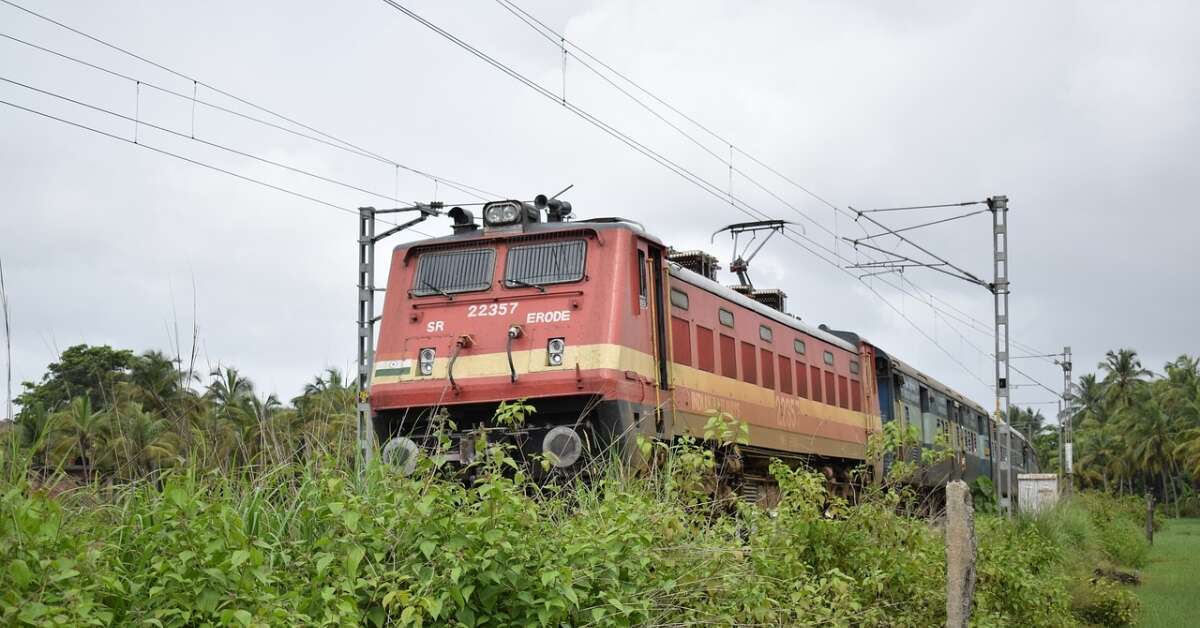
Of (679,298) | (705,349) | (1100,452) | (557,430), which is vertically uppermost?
(679,298)

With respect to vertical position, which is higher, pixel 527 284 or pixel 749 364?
pixel 527 284

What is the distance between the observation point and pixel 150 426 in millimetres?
6188

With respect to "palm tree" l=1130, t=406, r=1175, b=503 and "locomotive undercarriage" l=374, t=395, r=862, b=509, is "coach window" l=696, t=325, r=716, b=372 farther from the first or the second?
"palm tree" l=1130, t=406, r=1175, b=503

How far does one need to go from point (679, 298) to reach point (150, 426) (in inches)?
316

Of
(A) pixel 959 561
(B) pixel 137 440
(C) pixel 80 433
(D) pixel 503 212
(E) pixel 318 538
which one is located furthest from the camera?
(D) pixel 503 212

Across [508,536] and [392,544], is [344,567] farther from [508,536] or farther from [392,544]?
[508,536]

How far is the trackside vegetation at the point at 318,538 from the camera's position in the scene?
4.59m

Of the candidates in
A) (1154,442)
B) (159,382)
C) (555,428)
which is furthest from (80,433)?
(1154,442)

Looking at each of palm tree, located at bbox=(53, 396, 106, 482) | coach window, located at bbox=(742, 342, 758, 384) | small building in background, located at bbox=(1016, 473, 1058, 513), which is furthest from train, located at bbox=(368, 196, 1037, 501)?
small building in background, located at bbox=(1016, 473, 1058, 513)

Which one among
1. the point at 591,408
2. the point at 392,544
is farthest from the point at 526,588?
the point at 591,408

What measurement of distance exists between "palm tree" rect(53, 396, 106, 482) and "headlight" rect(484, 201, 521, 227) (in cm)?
690

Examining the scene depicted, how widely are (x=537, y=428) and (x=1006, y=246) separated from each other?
1820cm

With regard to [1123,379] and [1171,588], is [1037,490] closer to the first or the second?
[1171,588]

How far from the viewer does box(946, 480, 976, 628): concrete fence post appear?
281 inches
